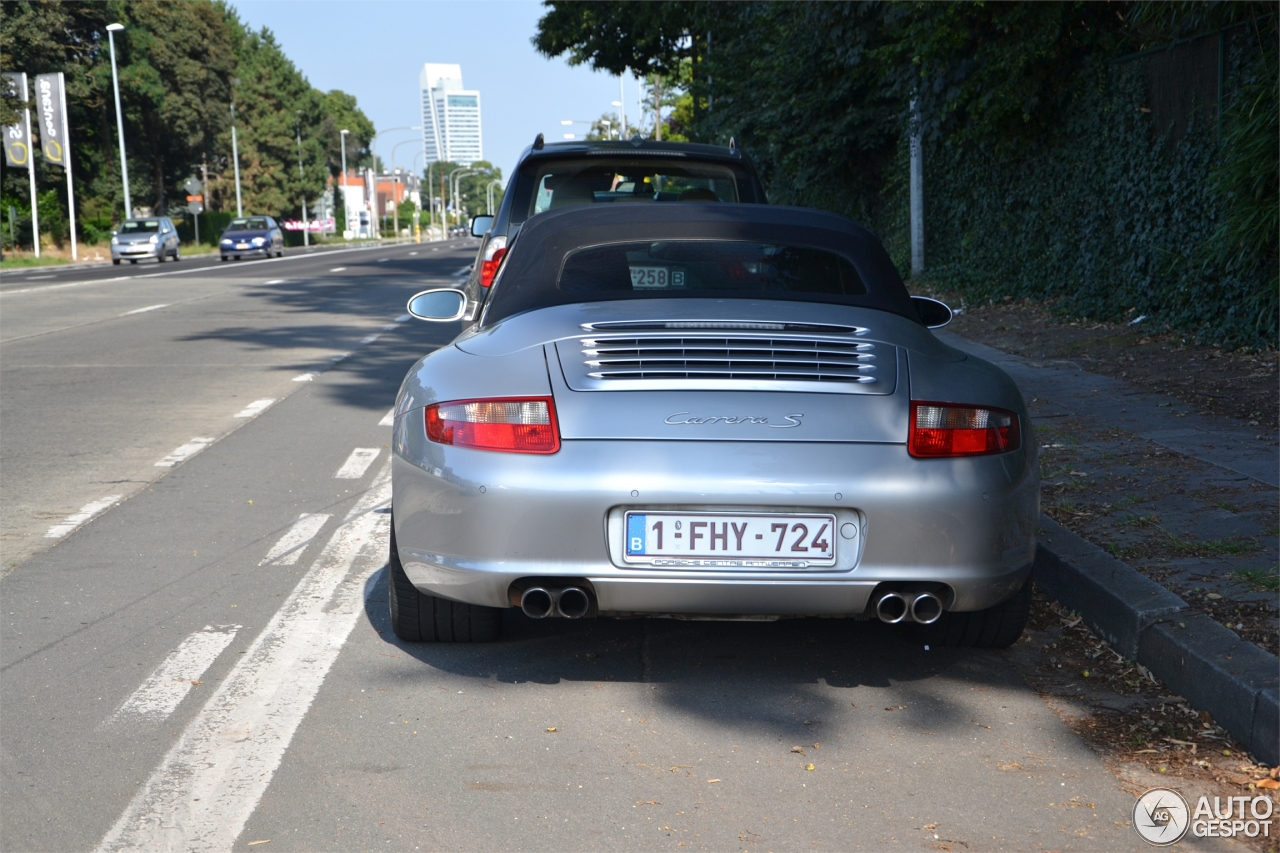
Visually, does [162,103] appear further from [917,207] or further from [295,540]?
[295,540]

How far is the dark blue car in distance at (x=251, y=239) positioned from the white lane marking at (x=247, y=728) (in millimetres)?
48138

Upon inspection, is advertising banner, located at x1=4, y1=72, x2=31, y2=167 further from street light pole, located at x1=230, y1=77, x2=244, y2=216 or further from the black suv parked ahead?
the black suv parked ahead

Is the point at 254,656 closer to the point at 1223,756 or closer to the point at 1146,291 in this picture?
the point at 1223,756

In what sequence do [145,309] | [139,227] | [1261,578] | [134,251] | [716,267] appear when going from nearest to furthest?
[716,267] < [1261,578] < [145,309] < [134,251] < [139,227]

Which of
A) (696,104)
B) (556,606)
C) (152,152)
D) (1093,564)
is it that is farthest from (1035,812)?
(152,152)

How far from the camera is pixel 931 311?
4945 mm

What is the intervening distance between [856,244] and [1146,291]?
354 inches

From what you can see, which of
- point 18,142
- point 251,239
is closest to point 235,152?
point 251,239

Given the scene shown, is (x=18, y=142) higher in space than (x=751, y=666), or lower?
higher

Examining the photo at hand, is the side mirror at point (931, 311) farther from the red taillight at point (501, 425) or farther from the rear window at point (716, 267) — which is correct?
the red taillight at point (501, 425)

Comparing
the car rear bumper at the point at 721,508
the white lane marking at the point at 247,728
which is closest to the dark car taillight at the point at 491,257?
the white lane marking at the point at 247,728

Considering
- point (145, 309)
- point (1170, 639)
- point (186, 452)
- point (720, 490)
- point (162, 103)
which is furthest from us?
point (162, 103)

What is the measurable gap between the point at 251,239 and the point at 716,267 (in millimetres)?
50176

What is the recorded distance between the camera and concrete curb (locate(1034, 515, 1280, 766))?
11.5 ft
